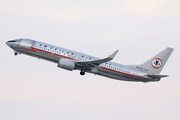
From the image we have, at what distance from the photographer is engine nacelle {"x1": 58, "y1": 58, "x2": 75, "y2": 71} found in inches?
2221

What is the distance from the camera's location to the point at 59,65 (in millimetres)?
56500

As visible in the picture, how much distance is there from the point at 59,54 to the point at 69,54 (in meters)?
1.85

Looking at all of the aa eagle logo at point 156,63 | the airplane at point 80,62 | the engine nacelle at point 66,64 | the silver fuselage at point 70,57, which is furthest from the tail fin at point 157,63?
the engine nacelle at point 66,64

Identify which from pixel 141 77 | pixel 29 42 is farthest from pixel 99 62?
pixel 29 42

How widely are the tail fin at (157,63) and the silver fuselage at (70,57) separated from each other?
246 cm

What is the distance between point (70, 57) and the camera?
191 feet

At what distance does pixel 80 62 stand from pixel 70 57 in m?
2.28

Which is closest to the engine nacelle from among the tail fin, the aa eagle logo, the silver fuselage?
the silver fuselage

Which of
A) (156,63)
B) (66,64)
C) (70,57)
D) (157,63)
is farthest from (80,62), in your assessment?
(157,63)

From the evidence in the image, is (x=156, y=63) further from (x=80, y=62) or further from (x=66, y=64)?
(x=66, y=64)

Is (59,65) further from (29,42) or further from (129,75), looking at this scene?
(129,75)

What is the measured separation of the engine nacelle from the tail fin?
13818mm

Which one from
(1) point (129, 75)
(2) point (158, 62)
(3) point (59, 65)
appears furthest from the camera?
(2) point (158, 62)

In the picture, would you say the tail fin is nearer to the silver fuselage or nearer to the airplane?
the airplane
